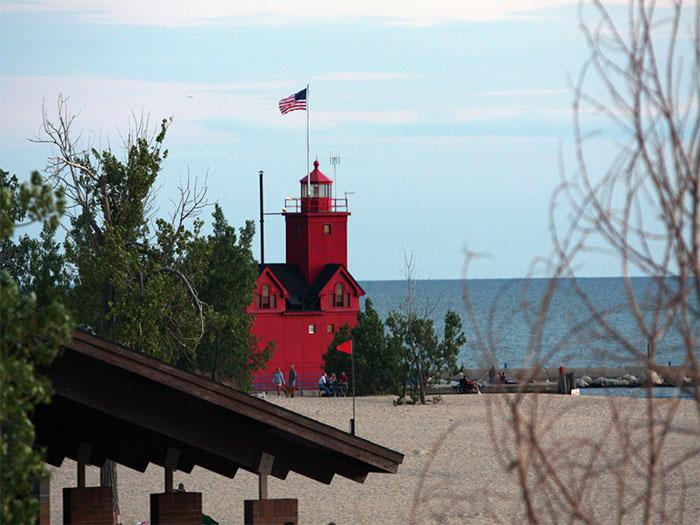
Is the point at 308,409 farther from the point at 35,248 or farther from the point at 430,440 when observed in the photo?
the point at 35,248

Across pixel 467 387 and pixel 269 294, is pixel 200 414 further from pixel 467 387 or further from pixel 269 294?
pixel 269 294

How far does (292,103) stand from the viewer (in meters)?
55.4

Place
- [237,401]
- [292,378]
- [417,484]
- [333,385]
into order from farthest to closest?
[292,378] < [333,385] < [417,484] < [237,401]

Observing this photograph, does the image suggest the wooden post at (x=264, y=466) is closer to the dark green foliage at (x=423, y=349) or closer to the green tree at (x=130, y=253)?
the green tree at (x=130, y=253)

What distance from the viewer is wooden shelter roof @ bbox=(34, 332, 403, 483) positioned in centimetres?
859

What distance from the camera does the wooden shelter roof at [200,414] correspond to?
8.59 meters

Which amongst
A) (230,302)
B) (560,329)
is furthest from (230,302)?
(560,329)

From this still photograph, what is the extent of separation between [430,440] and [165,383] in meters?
20.3

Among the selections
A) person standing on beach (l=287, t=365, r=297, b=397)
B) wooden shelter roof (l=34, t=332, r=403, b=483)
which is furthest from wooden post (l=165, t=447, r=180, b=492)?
person standing on beach (l=287, t=365, r=297, b=397)

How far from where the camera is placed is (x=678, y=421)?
103 feet

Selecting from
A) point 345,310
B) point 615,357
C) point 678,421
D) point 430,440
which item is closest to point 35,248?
point 345,310

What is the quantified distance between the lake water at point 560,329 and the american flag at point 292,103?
10724 mm

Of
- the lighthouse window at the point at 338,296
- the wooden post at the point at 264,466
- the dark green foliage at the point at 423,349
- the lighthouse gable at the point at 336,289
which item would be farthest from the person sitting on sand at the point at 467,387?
the wooden post at the point at 264,466

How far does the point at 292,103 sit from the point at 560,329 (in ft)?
236
